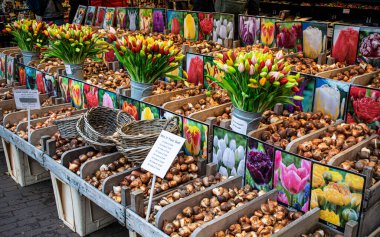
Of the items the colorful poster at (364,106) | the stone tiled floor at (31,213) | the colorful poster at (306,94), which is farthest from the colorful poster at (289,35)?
the stone tiled floor at (31,213)

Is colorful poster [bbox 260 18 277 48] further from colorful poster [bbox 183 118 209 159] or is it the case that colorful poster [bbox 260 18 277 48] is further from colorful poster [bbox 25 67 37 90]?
colorful poster [bbox 25 67 37 90]

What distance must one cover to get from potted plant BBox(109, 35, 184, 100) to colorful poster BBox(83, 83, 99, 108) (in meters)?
0.48

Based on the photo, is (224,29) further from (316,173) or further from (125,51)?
(316,173)

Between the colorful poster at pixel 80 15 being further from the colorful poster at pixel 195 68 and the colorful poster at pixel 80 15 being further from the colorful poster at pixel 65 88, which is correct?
the colorful poster at pixel 195 68

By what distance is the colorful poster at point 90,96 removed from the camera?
405cm

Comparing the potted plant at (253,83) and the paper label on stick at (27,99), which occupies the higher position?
the potted plant at (253,83)

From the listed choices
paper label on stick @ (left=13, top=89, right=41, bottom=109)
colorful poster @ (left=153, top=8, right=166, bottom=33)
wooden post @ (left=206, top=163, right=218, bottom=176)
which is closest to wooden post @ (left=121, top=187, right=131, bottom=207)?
wooden post @ (left=206, top=163, right=218, bottom=176)

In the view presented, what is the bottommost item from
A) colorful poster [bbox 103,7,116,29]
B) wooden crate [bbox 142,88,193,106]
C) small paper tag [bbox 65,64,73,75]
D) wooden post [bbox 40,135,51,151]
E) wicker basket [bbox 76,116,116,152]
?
wooden post [bbox 40,135,51,151]

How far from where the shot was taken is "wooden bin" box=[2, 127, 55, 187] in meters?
4.10

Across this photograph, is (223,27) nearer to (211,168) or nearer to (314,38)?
(314,38)

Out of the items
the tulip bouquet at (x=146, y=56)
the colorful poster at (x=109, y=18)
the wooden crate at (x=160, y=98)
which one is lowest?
the wooden crate at (x=160, y=98)

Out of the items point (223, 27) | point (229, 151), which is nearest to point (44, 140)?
point (229, 151)

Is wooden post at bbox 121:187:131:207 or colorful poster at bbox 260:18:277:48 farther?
colorful poster at bbox 260:18:277:48

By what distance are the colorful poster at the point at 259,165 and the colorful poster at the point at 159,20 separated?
333 cm
